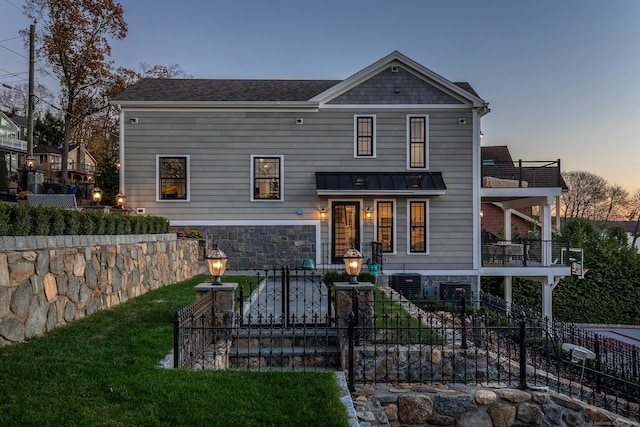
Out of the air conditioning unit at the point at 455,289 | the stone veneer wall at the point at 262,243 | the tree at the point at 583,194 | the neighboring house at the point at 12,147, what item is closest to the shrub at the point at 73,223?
the stone veneer wall at the point at 262,243

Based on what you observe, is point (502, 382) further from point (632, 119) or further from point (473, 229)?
point (632, 119)

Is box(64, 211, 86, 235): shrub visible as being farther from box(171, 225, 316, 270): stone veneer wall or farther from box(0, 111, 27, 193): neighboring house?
box(0, 111, 27, 193): neighboring house

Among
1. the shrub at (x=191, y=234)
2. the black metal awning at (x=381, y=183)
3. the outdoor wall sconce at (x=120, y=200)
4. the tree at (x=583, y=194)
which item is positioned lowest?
the shrub at (x=191, y=234)

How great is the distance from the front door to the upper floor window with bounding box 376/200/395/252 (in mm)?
703

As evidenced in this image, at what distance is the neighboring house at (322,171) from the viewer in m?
14.7

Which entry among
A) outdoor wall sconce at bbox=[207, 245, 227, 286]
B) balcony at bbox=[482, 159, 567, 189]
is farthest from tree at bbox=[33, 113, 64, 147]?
outdoor wall sconce at bbox=[207, 245, 227, 286]

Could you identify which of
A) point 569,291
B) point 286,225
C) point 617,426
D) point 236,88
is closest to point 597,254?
point 569,291

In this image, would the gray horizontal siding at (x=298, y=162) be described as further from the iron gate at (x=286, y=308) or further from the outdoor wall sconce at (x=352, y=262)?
the outdoor wall sconce at (x=352, y=262)

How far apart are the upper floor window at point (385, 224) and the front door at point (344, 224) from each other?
0.70 meters

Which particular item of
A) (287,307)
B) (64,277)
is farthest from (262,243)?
(64,277)

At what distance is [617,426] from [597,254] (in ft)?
46.3

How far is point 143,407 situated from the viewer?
12.3 feet

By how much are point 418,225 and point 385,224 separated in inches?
43.7

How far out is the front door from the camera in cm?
1491
